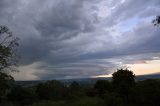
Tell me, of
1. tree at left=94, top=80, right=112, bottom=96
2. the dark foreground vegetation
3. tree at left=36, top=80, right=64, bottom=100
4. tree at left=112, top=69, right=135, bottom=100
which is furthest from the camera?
tree at left=36, top=80, right=64, bottom=100

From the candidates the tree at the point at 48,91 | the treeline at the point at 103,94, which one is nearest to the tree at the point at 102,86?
the treeline at the point at 103,94

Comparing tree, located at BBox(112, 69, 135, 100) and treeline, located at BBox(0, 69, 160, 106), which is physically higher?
tree, located at BBox(112, 69, 135, 100)

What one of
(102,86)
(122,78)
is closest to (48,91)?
(102,86)

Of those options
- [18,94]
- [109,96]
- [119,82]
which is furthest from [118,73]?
[18,94]

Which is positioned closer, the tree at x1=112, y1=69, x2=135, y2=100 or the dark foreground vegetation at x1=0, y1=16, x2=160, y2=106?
the dark foreground vegetation at x1=0, y1=16, x2=160, y2=106

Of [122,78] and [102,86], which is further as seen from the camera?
[102,86]

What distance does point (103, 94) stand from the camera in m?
72.9

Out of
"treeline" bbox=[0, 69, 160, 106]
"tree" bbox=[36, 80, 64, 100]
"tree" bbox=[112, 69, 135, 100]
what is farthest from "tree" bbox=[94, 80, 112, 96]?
"tree" bbox=[36, 80, 64, 100]

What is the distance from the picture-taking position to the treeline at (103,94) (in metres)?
53.7

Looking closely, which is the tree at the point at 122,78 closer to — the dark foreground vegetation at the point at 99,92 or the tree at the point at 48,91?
the dark foreground vegetation at the point at 99,92

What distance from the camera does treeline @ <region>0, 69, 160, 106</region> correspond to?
176ft

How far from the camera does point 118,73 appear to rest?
7919cm

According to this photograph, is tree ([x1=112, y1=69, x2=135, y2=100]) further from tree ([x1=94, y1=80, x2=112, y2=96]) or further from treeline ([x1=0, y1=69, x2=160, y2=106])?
tree ([x1=94, y1=80, x2=112, y2=96])

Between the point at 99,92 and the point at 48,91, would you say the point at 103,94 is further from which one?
the point at 48,91
